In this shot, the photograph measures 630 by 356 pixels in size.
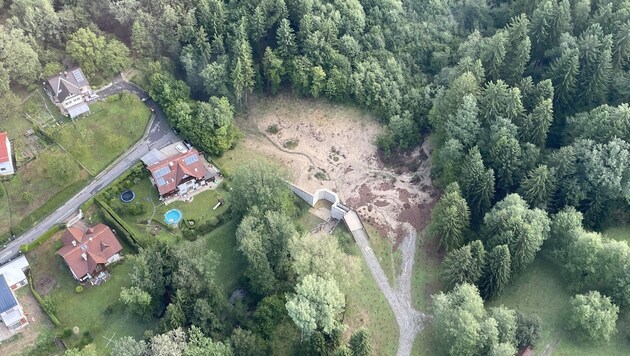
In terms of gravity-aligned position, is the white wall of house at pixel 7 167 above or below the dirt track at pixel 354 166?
above

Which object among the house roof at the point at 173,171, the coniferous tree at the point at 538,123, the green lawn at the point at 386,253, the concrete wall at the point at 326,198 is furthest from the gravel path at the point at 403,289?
the house roof at the point at 173,171

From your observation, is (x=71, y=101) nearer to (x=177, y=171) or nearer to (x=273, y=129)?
(x=177, y=171)

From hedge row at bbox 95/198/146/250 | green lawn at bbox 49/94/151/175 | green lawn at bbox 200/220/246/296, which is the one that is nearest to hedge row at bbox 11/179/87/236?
green lawn at bbox 49/94/151/175

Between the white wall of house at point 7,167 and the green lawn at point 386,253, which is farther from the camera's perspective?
the green lawn at point 386,253

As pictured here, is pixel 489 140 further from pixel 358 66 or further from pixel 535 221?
pixel 358 66

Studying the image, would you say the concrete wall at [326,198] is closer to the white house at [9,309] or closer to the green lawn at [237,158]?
the green lawn at [237,158]
